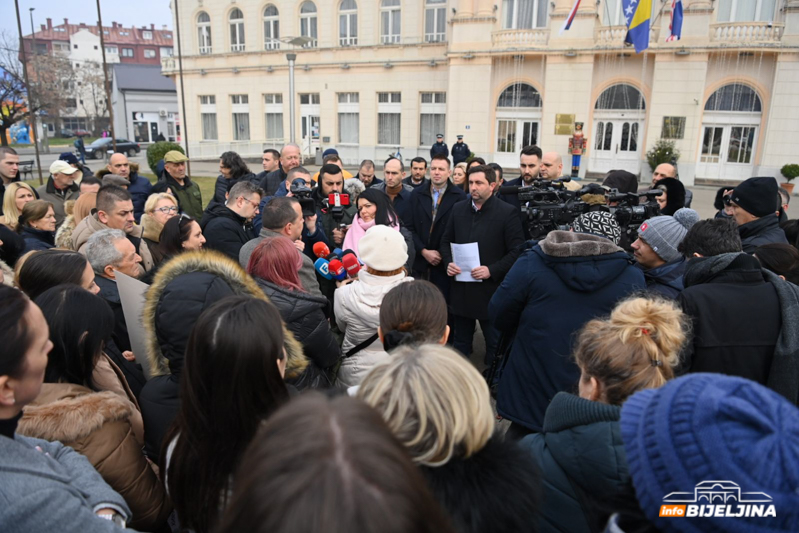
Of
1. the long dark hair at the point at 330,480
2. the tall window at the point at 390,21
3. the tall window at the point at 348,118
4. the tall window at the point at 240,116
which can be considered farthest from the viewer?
the tall window at the point at 240,116

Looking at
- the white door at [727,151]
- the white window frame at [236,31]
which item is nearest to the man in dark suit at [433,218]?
the white door at [727,151]

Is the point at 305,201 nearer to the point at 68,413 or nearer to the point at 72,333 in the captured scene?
the point at 72,333

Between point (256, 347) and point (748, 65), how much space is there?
2376 centimetres

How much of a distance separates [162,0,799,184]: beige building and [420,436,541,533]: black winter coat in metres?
21.4

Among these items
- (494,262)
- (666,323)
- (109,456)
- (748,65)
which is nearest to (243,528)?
(109,456)

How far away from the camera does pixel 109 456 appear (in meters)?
1.74

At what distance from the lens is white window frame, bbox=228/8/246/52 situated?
27250 mm

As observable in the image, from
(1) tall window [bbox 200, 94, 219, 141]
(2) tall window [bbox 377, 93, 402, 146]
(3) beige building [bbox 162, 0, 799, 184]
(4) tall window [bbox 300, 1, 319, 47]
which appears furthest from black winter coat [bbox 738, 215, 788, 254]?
(1) tall window [bbox 200, 94, 219, 141]

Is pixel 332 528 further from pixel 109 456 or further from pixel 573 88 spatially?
pixel 573 88

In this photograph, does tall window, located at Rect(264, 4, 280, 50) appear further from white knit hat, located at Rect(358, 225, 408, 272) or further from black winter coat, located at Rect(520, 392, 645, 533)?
black winter coat, located at Rect(520, 392, 645, 533)

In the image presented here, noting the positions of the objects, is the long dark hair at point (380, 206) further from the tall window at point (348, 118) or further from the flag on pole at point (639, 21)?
the tall window at point (348, 118)

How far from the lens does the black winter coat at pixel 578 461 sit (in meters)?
1.46

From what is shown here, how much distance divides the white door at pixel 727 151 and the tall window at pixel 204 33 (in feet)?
84.0

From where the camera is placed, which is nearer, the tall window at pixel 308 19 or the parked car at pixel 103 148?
the tall window at pixel 308 19
